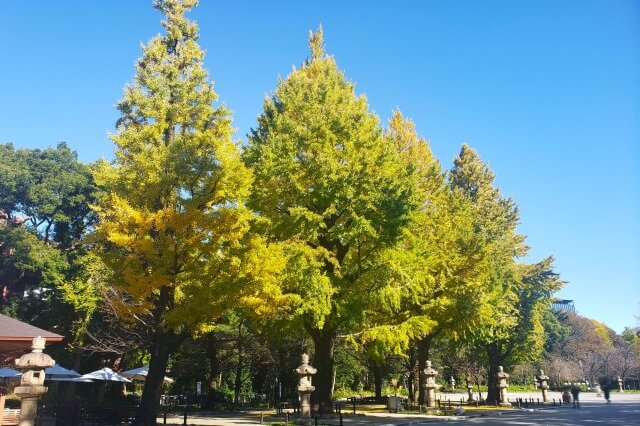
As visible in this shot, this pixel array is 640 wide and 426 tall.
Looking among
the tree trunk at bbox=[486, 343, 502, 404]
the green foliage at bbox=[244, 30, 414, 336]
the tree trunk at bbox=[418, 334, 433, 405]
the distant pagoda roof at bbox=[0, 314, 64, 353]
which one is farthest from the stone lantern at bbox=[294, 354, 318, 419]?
the tree trunk at bbox=[486, 343, 502, 404]

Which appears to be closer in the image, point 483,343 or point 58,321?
point 58,321

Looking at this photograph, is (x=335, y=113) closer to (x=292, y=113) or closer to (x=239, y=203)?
(x=292, y=113)

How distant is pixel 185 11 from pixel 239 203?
919 cm

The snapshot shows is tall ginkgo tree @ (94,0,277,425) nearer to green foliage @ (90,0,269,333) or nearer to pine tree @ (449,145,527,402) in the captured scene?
green foliage @ (90,0,269,333)

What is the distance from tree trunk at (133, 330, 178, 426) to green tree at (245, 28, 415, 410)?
199 inches

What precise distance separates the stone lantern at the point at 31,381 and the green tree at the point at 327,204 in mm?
8726

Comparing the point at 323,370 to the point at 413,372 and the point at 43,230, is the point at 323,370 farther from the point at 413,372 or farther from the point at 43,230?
the point at 43,230

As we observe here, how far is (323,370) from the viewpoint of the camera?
21.8 m

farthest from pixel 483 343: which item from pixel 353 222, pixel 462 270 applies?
pixel 353 222

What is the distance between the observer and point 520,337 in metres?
38.4

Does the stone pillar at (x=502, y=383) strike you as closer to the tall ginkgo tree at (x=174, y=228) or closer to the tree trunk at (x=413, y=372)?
the tree trunk at (x=413, y=372)

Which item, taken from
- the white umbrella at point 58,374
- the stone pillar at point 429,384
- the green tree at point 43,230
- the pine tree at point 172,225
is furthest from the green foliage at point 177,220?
the green tree at point 43,230

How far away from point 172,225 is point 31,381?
6084 mm

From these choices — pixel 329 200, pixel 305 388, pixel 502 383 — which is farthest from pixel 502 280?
pixel 305 388
